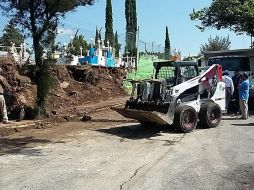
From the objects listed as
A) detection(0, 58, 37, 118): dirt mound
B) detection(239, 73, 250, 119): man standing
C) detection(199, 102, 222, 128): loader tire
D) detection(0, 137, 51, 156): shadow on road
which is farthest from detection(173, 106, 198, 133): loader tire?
detection(0, 58, 37, 118): dirt mound

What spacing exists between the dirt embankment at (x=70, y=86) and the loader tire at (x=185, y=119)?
5878 mm

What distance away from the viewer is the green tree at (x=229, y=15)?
898 inches

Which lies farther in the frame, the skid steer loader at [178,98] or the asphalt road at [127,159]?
the skid steer loader at [178,98]

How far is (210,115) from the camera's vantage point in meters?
16.5

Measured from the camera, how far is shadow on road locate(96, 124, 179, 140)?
49.2 ft

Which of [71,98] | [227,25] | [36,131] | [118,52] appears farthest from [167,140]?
[118,52]

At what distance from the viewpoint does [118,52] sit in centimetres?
4591

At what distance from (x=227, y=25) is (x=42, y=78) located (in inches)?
498

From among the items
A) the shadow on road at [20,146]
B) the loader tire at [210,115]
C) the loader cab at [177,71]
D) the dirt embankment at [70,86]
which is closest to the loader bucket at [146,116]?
the loader cab at [177,71]

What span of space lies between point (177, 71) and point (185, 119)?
156cm

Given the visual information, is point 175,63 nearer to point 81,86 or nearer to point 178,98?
point 178,98

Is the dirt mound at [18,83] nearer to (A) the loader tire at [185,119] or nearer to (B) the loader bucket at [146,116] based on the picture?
(B) the loader bucket at [146,116]

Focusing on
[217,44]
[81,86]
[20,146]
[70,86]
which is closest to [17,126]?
[20,146]

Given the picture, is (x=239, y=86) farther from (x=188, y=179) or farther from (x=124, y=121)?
(x=188, y=179)
